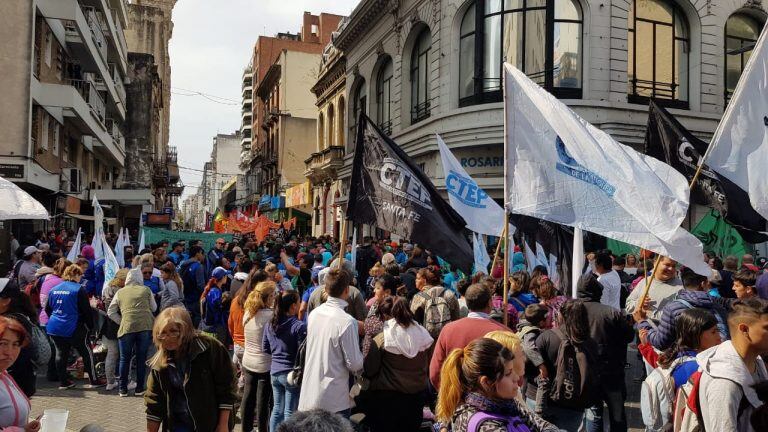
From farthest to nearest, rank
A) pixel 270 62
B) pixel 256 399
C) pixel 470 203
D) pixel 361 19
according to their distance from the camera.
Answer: pixel 270 62 < pixel 361 19 < pixel 470 203 < pixel 256 399

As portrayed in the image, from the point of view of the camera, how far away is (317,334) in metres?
5.18

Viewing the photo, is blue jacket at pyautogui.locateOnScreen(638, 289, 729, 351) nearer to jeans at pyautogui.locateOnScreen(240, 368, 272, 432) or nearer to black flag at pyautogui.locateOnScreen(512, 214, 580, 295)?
jeans at pyautogui.locateOnScreen(240, 368, 272, 432)

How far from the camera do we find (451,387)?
122 inches

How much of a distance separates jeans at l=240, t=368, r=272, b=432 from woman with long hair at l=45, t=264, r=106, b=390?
3181 mm

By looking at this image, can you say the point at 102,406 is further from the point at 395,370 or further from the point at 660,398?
the point at 660,398

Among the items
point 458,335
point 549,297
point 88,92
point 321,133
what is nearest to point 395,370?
point 458,335

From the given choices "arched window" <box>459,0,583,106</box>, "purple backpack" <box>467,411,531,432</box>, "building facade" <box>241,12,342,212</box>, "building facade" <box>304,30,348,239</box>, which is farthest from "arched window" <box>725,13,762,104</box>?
"building facade" <box>241,12,342,212</box>

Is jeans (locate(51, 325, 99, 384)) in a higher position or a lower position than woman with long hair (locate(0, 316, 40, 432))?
lower

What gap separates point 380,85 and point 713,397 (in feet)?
92.4

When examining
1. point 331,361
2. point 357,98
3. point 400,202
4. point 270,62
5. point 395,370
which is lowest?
point 395,370

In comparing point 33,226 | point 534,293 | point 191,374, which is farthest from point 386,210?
point 33,226

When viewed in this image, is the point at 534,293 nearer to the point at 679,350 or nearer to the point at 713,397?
the point at 679,350

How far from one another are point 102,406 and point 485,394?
6.51 meters

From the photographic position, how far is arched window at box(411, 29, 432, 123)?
80.6 ft
